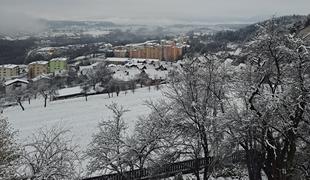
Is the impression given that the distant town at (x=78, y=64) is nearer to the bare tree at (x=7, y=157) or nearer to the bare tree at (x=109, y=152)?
the bare tree at (x=109, y=152)

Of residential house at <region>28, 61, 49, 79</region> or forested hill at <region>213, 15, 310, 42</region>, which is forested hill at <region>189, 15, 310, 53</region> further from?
residential house at <region>28, 61, 49, 79</region>

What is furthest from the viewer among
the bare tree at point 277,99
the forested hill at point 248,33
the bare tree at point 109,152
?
→ the bare tree at point 109,152

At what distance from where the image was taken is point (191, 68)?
14.5 metres

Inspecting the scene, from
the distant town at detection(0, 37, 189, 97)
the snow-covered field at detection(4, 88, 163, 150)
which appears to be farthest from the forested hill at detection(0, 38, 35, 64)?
the snow-covered field at detection(4, 88, 163, 150)

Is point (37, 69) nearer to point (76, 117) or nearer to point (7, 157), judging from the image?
point (76, 117)

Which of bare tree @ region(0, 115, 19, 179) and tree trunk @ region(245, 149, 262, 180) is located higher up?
bare tree @ region(0, 115, 19, 179)

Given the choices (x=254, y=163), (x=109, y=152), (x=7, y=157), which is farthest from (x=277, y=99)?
(x=7, y=157)

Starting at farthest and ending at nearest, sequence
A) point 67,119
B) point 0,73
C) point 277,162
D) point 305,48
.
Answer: point 0,73 → point 67,119 → point 277,162 → point 305,48

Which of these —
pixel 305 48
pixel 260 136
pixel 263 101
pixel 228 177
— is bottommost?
pixel 228 177

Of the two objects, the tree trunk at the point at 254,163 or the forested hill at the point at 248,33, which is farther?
the forested hill at the point at 248,33

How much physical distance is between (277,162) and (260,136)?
854 mm

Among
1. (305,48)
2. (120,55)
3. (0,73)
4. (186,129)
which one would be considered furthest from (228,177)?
(120,55)

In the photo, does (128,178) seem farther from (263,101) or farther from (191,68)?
(263,101)

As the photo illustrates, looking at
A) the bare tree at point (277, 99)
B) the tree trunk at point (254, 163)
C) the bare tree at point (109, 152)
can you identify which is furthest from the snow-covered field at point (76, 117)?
the bare tree at point (277, 99)
